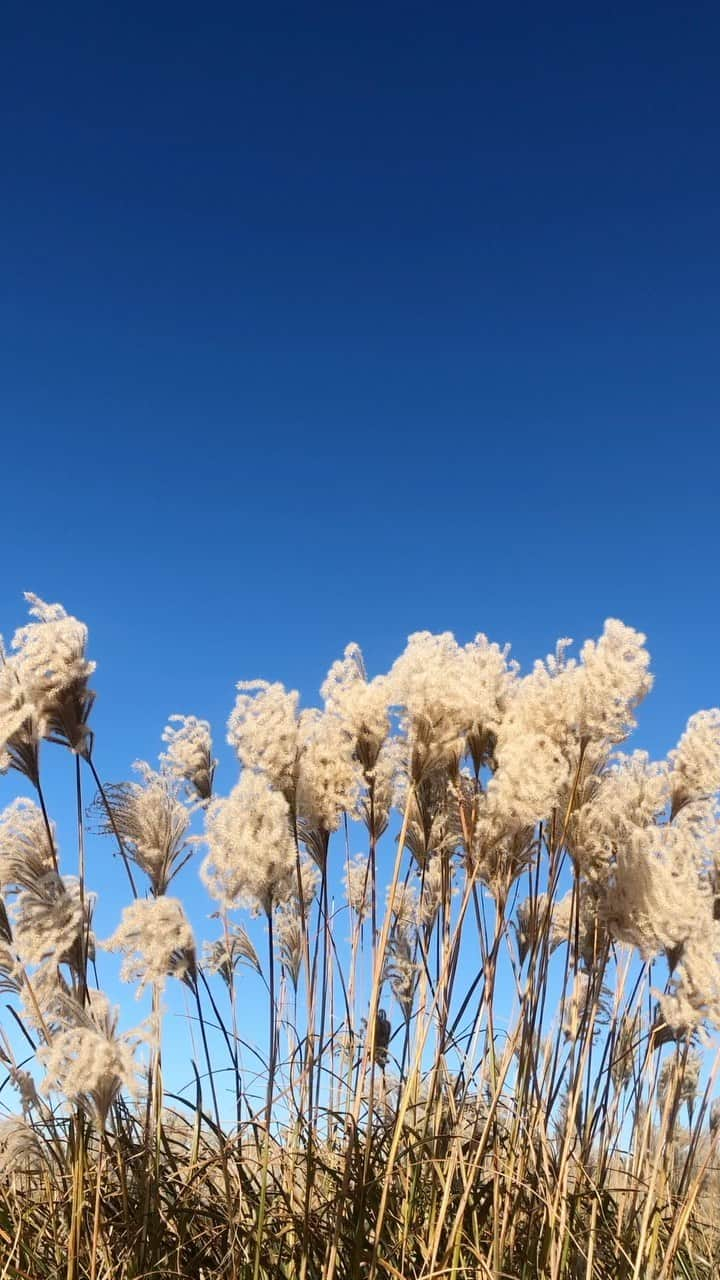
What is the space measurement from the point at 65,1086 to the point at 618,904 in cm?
192

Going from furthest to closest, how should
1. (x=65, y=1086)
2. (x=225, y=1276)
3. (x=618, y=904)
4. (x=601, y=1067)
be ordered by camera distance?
1. (x=601, y=1067)
2. (x=618, y=904)
3. (x=225, y=1276)
4. (x=65, y=1086)

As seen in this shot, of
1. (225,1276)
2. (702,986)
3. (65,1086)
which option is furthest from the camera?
(702,986)

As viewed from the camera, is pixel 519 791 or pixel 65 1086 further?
pixel 519 791

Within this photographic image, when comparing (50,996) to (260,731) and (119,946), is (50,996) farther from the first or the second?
(260,731)

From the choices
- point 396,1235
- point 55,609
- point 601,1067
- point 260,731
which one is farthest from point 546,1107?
point 55,609

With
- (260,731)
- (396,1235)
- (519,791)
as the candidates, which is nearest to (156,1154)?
(396,1235)

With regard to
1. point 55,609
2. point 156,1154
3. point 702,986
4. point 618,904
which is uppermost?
point 55,609

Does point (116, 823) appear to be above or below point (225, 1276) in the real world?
above

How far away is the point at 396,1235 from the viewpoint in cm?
304

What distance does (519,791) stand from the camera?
303 cm

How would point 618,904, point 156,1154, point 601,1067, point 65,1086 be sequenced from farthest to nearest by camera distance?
point 601,1067 < point 618,904 < point 156,1154 < point 65,1086

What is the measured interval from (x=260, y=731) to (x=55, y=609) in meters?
0.70

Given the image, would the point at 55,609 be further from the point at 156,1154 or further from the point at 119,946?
the point at 156,1154

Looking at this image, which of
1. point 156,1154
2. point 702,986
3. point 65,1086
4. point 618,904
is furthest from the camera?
point 618,904
